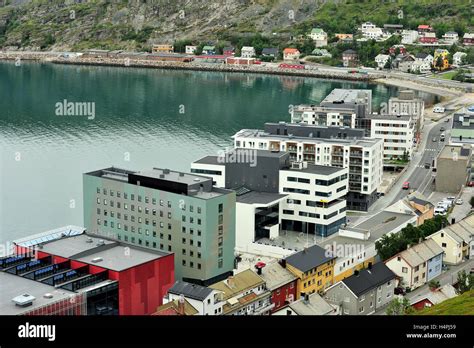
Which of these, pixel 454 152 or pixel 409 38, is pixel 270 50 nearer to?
pixel 409 38

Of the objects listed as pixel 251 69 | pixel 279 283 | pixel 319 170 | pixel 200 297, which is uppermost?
pixel 251 69

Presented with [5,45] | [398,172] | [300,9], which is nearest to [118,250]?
[398,172]

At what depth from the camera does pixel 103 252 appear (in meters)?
9.91

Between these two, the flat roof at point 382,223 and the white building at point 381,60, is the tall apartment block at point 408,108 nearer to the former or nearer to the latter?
the flat roof at point 382,223

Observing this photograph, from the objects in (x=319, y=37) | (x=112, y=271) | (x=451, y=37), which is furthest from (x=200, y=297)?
(x=319, y=37)

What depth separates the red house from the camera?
9625 millimetres

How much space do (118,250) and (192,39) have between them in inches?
1516

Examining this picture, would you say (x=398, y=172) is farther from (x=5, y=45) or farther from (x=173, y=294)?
(x=5, y=45)

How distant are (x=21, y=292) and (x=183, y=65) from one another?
35726 millimetres

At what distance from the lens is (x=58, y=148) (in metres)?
22.4

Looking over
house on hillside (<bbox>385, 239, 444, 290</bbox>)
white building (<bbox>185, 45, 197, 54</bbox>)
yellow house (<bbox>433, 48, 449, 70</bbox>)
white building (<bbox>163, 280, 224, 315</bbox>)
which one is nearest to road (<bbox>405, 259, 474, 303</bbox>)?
house on hillside (<bbox>385, 239, 444, 290</bbox>)

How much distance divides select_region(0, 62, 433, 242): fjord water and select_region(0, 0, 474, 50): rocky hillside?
18.4 ft

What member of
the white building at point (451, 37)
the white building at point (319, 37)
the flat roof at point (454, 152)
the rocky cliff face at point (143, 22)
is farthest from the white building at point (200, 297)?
the rocky cliff face at point (143, 22)
